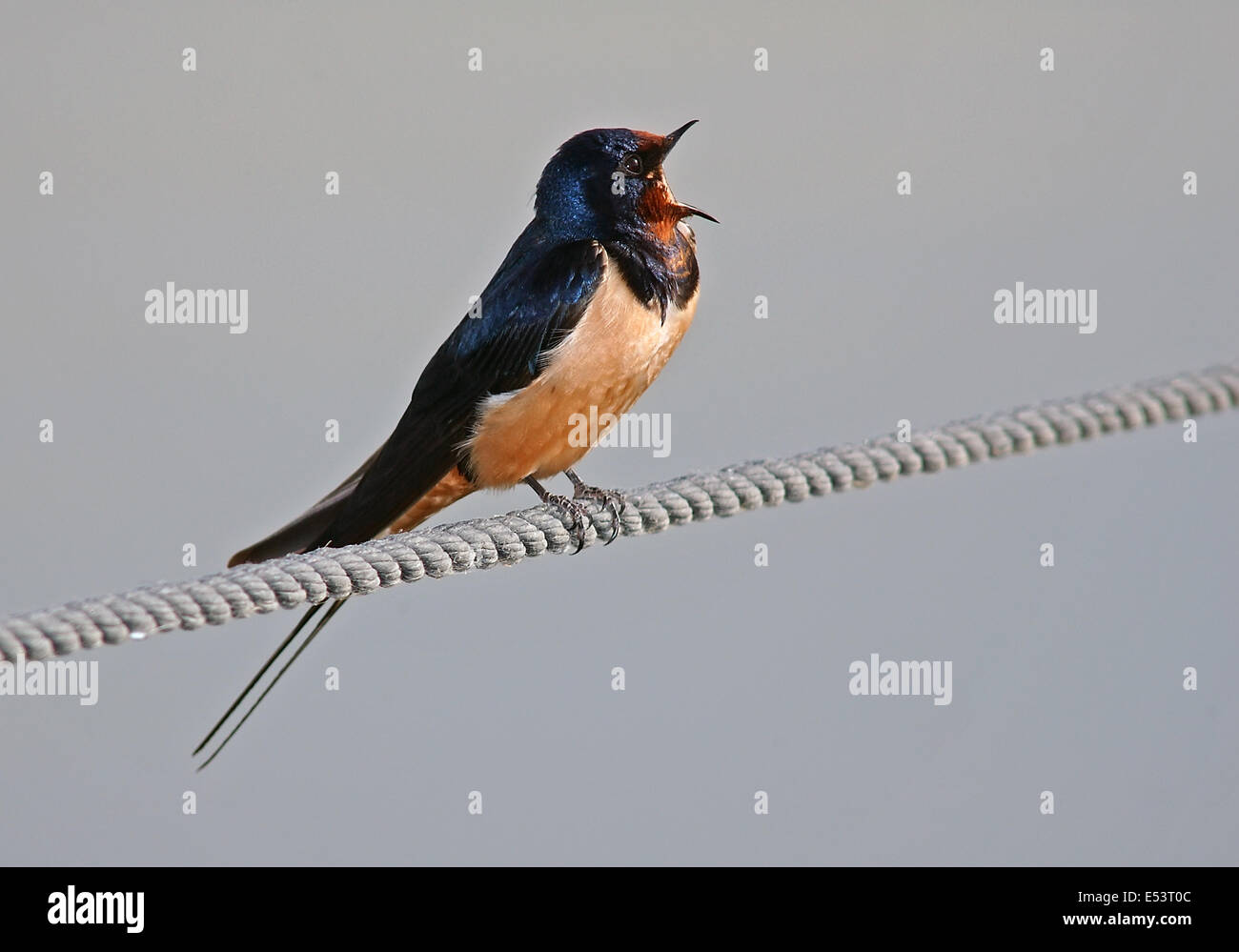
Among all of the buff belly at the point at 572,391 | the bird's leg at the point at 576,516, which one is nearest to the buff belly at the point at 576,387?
the buff belly at the point at 572,391

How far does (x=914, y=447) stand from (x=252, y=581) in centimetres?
125

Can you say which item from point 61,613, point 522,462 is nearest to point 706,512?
point 522,462

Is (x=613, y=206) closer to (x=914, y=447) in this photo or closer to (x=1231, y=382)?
(x=914, y=447)

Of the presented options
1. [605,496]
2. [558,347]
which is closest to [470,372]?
[558,347]

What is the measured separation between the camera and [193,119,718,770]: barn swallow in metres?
2.96

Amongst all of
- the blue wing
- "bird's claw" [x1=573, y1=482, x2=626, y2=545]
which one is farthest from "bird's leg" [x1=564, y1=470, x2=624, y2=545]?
the blue wing

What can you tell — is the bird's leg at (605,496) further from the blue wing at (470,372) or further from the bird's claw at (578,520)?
the blue wing at (470,372)

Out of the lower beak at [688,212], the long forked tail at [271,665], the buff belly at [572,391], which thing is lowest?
the long forked tail at [271,665]

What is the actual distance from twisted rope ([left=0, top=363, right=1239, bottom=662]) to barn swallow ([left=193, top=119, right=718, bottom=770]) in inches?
7.8

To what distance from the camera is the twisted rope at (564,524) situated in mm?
1764

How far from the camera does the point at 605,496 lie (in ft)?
9.59

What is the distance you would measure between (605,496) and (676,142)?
73cm

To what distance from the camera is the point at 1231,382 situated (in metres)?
3.11

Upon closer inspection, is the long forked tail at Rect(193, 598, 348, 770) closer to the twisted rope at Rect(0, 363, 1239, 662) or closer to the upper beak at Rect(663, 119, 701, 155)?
the twisted rope at Rect(0, 363, 1239, 662)
